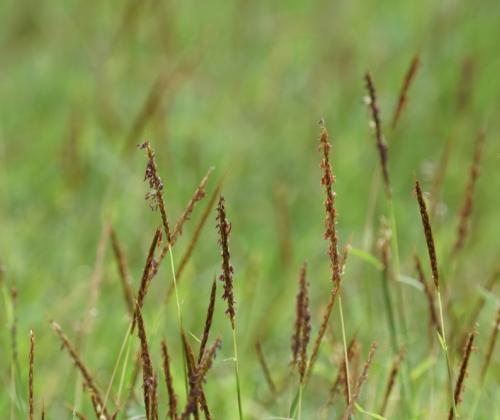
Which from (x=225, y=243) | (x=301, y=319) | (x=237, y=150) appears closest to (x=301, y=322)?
(x=301, y=319)

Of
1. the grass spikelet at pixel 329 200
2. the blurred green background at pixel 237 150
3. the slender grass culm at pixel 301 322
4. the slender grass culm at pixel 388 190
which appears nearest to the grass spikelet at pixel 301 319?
the slender grass culm at pixel 301 322

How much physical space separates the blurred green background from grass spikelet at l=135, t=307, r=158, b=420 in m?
0.77

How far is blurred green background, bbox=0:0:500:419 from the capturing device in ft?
9.91

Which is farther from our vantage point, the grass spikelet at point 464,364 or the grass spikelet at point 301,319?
the grass spikelet at point 301,319

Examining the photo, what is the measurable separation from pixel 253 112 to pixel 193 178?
944mm

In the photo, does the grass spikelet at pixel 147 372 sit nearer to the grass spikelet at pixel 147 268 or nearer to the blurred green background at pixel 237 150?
the grass spikelet at pixel 147 268

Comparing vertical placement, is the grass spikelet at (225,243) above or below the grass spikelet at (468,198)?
below

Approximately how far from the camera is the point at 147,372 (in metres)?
1.46

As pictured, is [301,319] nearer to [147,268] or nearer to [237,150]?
[147,268]

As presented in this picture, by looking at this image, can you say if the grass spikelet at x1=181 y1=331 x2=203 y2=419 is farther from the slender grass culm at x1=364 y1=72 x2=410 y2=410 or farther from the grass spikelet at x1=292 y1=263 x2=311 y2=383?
the slender grass culm at x1=364 y1=72 x2=410 y2=410

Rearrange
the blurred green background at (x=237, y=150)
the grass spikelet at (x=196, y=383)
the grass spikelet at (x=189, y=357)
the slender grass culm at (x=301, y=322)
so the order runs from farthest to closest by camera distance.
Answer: the blurred green background at (x=237, y=150) < the slender grass culm at (x=301, y=322) < the grass spikelet at (x=189, y=357) < the grass spikelet at (x=196, y=383)

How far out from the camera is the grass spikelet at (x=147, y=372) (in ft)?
4.66

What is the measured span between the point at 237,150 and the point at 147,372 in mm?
3082

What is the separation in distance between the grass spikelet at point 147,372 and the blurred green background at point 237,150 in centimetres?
77
